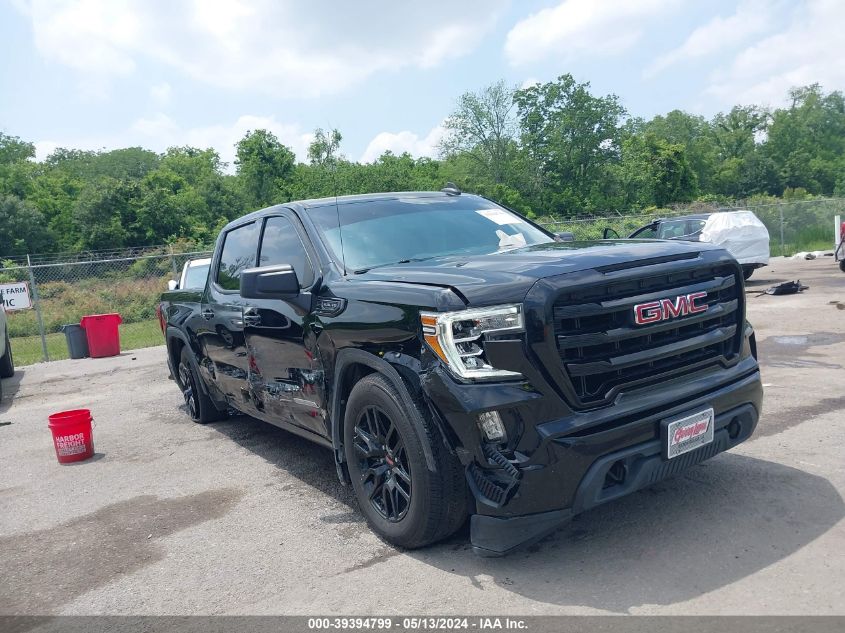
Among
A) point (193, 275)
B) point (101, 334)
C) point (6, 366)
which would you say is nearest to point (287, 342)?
point (193, 275)

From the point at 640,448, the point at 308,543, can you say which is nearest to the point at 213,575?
the point at 308,543

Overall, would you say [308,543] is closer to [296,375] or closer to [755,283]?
[296,375]

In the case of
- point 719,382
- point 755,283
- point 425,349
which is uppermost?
point 425,349

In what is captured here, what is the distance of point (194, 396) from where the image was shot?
7.45 meters

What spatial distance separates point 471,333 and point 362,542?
1505 millimetres

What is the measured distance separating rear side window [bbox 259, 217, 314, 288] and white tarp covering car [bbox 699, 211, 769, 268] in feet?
42.7

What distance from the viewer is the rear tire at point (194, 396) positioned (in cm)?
723

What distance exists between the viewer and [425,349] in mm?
3449

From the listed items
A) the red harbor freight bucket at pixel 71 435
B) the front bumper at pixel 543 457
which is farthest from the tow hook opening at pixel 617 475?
the red harbor freight bucket at pixel 71 435

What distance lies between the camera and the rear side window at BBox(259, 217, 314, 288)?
4728mm

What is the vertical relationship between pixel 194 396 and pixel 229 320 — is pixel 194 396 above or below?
below

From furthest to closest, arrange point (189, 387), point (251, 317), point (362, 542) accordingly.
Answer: point (189, 387) → point (251, 317) → point (362, 542)

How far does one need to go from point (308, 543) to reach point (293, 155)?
2236 inches

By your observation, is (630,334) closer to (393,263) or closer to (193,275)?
(393,263)
